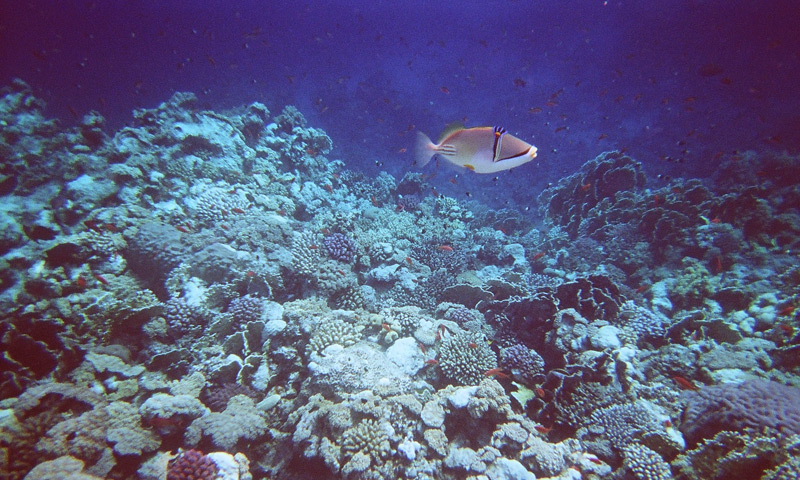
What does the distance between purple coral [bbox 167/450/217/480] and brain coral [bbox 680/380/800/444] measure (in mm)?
5373

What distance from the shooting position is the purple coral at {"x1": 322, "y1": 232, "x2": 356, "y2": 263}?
649 centimetres

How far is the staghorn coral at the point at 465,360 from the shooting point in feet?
13.5

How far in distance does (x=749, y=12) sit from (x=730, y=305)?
32662 mm

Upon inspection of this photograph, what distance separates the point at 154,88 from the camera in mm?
32219

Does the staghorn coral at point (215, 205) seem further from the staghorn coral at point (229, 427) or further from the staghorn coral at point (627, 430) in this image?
the staghorn coral at point (627, 430)

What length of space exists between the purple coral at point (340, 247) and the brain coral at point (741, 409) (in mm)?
5864

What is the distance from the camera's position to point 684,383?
3719mm

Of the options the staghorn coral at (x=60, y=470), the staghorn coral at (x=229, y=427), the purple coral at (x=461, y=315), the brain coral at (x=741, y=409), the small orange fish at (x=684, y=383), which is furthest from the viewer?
the purple coral at (x=461, y=315)

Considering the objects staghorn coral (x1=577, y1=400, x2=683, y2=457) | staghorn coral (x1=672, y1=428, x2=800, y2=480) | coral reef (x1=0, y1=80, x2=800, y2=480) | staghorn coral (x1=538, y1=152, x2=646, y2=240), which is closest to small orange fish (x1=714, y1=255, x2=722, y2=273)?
coral reef (x1=0, y1=80, x2=800, y2=480)

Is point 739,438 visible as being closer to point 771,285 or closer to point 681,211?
point 771,285

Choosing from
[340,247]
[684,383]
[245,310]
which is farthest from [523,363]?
[245,310]

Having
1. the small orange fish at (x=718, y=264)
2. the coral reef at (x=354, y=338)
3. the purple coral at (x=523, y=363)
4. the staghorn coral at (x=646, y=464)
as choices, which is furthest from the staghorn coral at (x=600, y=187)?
the staghorn coral at (x=646, y=464)

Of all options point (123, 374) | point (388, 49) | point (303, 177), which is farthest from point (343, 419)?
point (388, 49)

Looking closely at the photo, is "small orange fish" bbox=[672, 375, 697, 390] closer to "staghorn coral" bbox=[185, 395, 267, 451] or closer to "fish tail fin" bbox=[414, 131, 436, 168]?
"fish tail fin" bbox=[414, 131, 436, 168]
